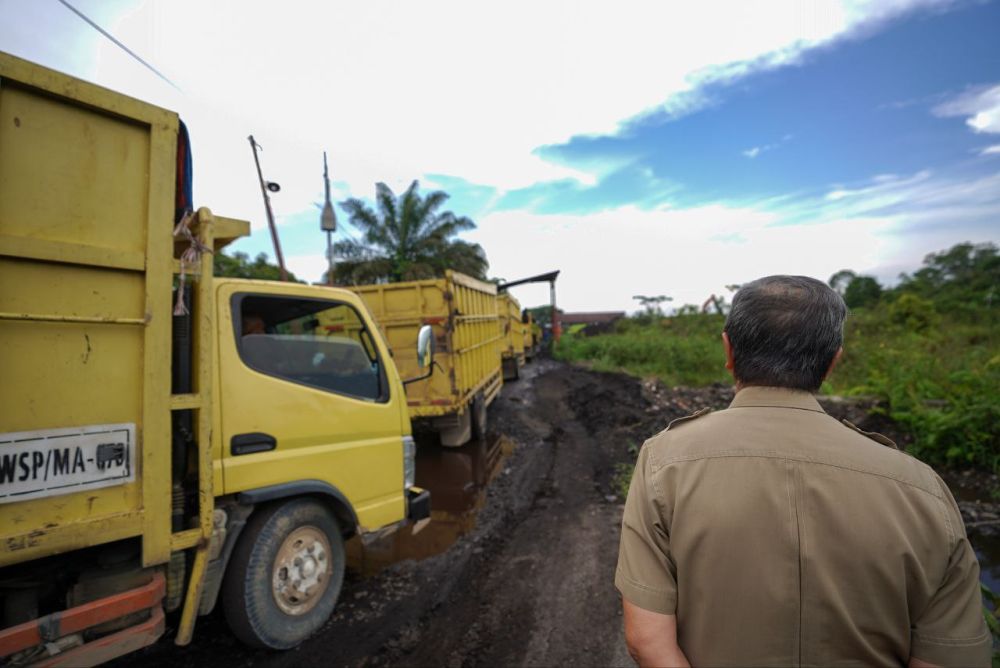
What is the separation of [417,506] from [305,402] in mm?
1258

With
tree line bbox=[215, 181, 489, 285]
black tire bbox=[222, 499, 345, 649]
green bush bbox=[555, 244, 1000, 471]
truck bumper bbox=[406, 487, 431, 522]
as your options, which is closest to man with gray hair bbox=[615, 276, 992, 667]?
black tire bbox=[222, 499, 345, 649]

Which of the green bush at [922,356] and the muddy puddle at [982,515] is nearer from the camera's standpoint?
the muddy puddle at [982,515]

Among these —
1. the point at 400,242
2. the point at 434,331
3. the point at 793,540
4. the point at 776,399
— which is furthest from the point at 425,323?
the point at 400,242

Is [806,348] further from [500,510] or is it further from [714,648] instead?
[500,510]

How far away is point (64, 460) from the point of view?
5.59 feet

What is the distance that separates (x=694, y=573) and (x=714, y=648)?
16 cm

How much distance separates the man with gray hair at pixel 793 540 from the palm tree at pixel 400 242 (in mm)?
16822

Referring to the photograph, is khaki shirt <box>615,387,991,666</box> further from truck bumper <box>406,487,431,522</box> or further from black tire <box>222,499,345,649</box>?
truck bumper <box>406,487,431,522</box>

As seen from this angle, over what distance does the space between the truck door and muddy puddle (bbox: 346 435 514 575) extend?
18.8 inches

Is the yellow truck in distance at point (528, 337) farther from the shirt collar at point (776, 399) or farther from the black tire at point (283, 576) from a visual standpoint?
the shirt collar at point (776, 399)

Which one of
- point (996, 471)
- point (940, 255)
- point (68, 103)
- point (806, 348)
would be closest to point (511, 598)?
point (806, 348)

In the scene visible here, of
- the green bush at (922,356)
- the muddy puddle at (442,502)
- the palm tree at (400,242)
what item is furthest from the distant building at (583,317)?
the muddy puddle at (442,502)

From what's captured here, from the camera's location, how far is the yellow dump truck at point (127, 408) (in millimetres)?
1627

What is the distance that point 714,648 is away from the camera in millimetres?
1040
